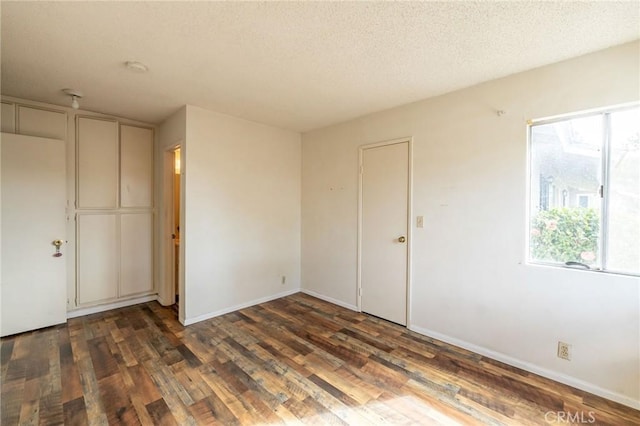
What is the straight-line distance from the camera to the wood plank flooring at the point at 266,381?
1.82 meters

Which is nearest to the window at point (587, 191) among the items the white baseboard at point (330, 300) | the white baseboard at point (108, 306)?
the white baseboard at point (330, 300)

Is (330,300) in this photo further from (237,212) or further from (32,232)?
(32,232)

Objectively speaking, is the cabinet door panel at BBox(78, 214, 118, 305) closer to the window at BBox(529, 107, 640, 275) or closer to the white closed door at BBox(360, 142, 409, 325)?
the white closed door at BBox(360, 142, 409, 325)

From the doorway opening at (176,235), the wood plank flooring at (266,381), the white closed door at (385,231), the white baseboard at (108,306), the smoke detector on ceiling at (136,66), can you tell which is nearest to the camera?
the wood plank flooring at (266,381)

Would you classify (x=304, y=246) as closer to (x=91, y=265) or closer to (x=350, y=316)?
(x=350, y=316)

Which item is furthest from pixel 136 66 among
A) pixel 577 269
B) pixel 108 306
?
pixel 577 269

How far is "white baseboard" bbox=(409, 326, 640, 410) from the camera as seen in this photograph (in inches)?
76.3

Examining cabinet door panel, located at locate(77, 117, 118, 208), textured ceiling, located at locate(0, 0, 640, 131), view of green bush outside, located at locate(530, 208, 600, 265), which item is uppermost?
textured ceiling, located at locate(0, 0, 640, 131)

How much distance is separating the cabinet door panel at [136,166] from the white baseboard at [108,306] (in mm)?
1321

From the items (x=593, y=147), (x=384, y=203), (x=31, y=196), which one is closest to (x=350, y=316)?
(x=384, y=203)

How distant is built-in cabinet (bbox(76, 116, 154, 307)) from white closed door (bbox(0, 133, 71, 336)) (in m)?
0.30

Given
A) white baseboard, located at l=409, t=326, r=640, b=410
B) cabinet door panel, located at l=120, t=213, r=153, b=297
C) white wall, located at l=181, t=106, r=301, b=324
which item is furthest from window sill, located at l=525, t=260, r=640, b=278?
cabinet door panel, located at l=120, t=213, r=153, b=297

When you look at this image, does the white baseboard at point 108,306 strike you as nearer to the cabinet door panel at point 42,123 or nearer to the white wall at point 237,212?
the white wall at point 237,212

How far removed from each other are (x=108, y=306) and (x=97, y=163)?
1.87 metres
